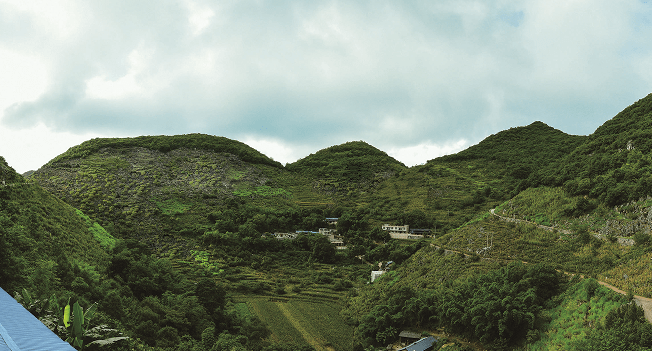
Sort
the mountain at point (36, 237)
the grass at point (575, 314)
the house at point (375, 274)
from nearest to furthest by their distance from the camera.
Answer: the mountain at point (36, 237), the grass at point (575, 314), the house at point (375, 274)

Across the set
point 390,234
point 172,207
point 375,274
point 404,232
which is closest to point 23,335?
point 375,274

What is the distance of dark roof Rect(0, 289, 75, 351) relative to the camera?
23.7 ft

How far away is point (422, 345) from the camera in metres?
22.2

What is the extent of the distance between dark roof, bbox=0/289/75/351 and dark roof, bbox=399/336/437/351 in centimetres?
1795

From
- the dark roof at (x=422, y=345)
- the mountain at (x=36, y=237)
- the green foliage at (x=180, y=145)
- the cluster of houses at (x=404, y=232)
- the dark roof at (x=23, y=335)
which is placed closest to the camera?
the dark roof at (x=23, y=335)

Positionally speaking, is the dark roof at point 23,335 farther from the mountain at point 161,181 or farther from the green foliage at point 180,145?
the green foliage at point 180,145

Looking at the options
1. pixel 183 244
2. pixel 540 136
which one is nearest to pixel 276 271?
pixel 183 244

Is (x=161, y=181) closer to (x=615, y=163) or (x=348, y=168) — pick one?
(x=348, y=168)

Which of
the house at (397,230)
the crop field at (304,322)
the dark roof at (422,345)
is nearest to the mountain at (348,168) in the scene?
the house at (397,230)

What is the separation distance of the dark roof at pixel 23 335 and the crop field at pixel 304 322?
2010 centimetres

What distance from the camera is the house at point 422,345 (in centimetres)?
2198

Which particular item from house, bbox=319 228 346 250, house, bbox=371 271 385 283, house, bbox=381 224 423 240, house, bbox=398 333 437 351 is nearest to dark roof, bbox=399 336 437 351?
house, bbox=398 333 437 351

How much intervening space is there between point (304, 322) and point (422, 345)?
11527 mm

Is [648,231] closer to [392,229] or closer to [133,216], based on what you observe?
[392,229]
